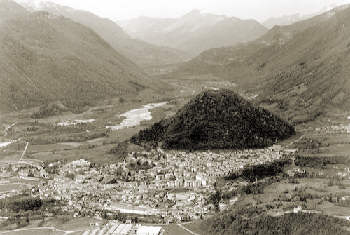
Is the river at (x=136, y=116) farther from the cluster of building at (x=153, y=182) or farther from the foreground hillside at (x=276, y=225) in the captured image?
the foreground hillside at (x=276, y=225)

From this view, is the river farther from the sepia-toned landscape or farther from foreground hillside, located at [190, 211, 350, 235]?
foreground hillside, located at [190, 211, 350, 235]

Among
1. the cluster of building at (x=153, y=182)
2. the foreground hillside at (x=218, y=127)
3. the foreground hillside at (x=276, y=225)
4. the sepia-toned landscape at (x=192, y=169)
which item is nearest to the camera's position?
the foreground hillside at (x=276, y=225)

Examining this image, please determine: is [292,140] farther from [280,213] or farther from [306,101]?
[280,213]

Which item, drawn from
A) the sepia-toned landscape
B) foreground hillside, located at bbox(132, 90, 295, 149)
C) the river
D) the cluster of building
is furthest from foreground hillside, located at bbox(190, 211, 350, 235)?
the river

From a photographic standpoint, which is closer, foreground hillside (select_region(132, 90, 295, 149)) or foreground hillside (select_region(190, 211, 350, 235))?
foreground hillside (select_region(190, 211, 350, 235))

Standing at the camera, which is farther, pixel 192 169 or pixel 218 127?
pixel 218 127

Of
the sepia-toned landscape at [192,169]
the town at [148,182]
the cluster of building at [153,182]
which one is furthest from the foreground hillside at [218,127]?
the town at [148,182]

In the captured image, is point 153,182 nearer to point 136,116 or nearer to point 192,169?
point 192,169

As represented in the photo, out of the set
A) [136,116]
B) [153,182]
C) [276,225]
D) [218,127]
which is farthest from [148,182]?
[136,116]
